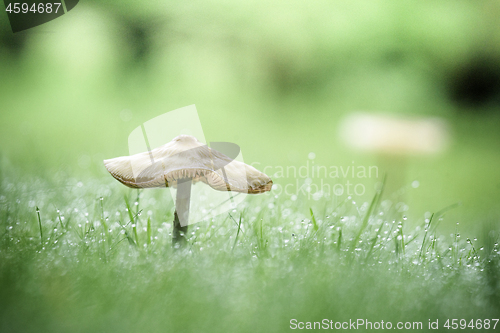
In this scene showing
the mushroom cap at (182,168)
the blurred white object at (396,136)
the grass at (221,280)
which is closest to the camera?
the grass at (221,280)

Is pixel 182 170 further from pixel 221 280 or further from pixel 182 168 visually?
pixel 221 280

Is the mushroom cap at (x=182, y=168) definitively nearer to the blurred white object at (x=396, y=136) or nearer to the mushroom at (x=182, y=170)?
the mushroom at (x=182, y=170)

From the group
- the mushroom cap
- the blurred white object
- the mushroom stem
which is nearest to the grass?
the mushroom stem

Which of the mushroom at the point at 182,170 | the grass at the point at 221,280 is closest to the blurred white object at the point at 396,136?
the grass at the point at 221,280

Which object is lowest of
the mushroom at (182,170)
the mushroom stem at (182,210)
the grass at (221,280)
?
the grass at (221,280)

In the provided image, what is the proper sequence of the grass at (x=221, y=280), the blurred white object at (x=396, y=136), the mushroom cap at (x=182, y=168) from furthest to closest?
the blurred white object at (x=396, y=136) → the mushroom cap at (x=182, y=168) → the grass at (x=221, y=280)

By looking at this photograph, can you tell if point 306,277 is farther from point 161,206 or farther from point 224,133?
point 224,133

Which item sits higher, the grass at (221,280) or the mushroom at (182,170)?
the mushroom at (182,170)

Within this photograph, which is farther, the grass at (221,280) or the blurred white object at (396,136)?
the blurred white object at (396,136)

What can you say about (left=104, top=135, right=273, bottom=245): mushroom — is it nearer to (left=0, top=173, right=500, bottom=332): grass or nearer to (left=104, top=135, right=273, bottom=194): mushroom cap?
(left=104, top=135, right=273, bottom=194): mushroom cap

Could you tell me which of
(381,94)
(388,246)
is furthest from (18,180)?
(381,94)
